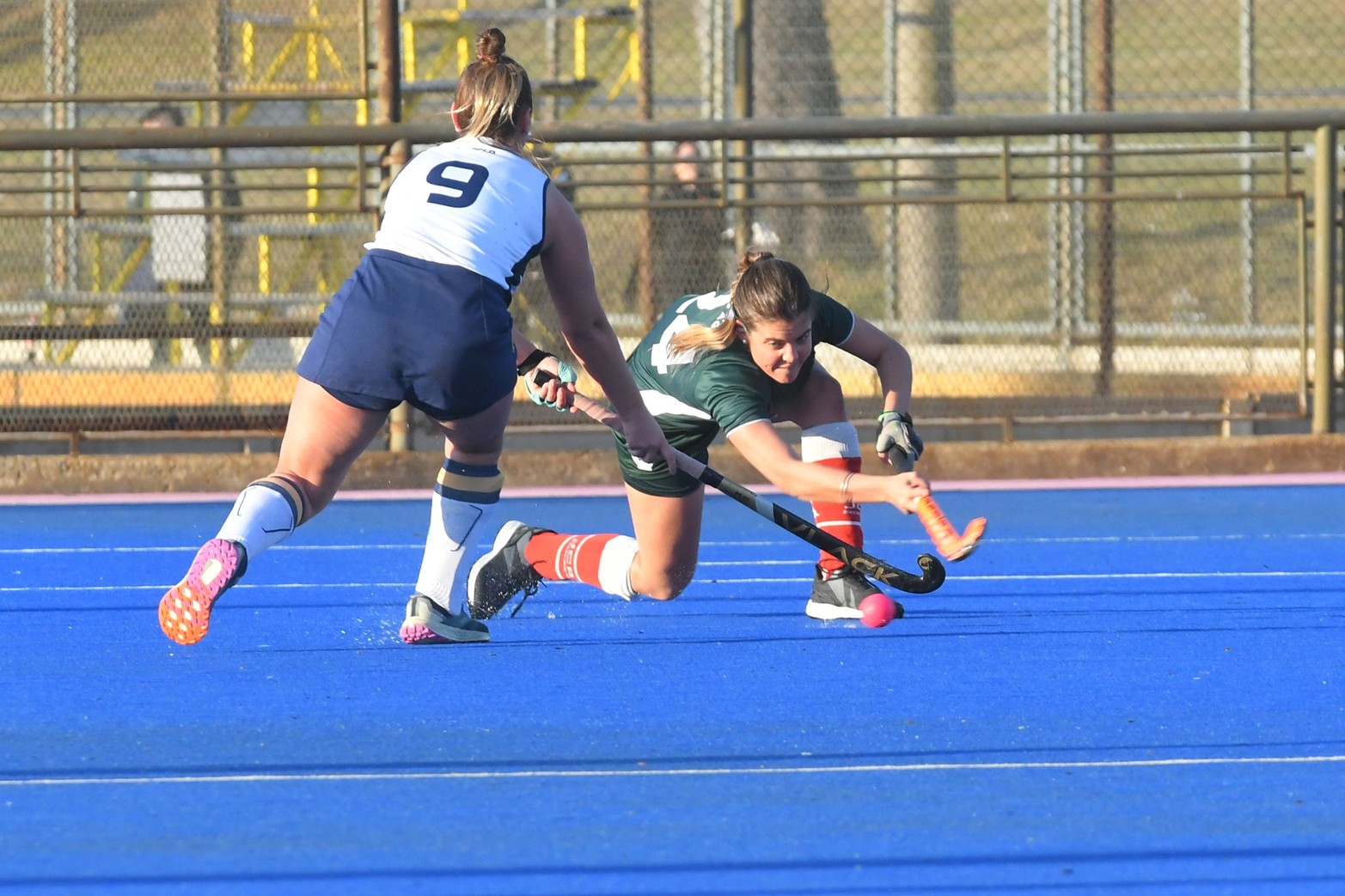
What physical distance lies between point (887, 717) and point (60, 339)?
7417 millimetres

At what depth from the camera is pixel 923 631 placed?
6.08 metres

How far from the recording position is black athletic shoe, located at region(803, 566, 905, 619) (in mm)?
6180

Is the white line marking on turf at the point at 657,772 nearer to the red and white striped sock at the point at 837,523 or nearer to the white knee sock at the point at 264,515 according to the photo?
the white knee sock at the point at 264,515

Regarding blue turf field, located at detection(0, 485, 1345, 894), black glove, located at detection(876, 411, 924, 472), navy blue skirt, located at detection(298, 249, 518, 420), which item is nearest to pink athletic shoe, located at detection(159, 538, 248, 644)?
blue turf field, located at detection(0, 485, 1345, 894)

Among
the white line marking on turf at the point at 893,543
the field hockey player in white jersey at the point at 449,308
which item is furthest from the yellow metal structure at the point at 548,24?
the field hockey player in white jersey at the point at 449,308

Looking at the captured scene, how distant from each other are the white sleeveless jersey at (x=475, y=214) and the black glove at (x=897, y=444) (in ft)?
3.75

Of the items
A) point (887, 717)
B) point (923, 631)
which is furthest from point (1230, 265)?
point (887, 717)

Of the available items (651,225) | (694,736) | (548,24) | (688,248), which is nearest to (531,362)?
→ (694,736)

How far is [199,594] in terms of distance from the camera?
4797 mm

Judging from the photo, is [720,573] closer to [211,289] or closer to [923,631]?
[923,631]

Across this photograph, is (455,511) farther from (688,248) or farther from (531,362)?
(688,248)

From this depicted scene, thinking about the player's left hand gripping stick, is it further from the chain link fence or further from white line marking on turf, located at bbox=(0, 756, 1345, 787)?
Result: the chain link fence

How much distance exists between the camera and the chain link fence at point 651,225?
10.9 m

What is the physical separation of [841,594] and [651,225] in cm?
525
